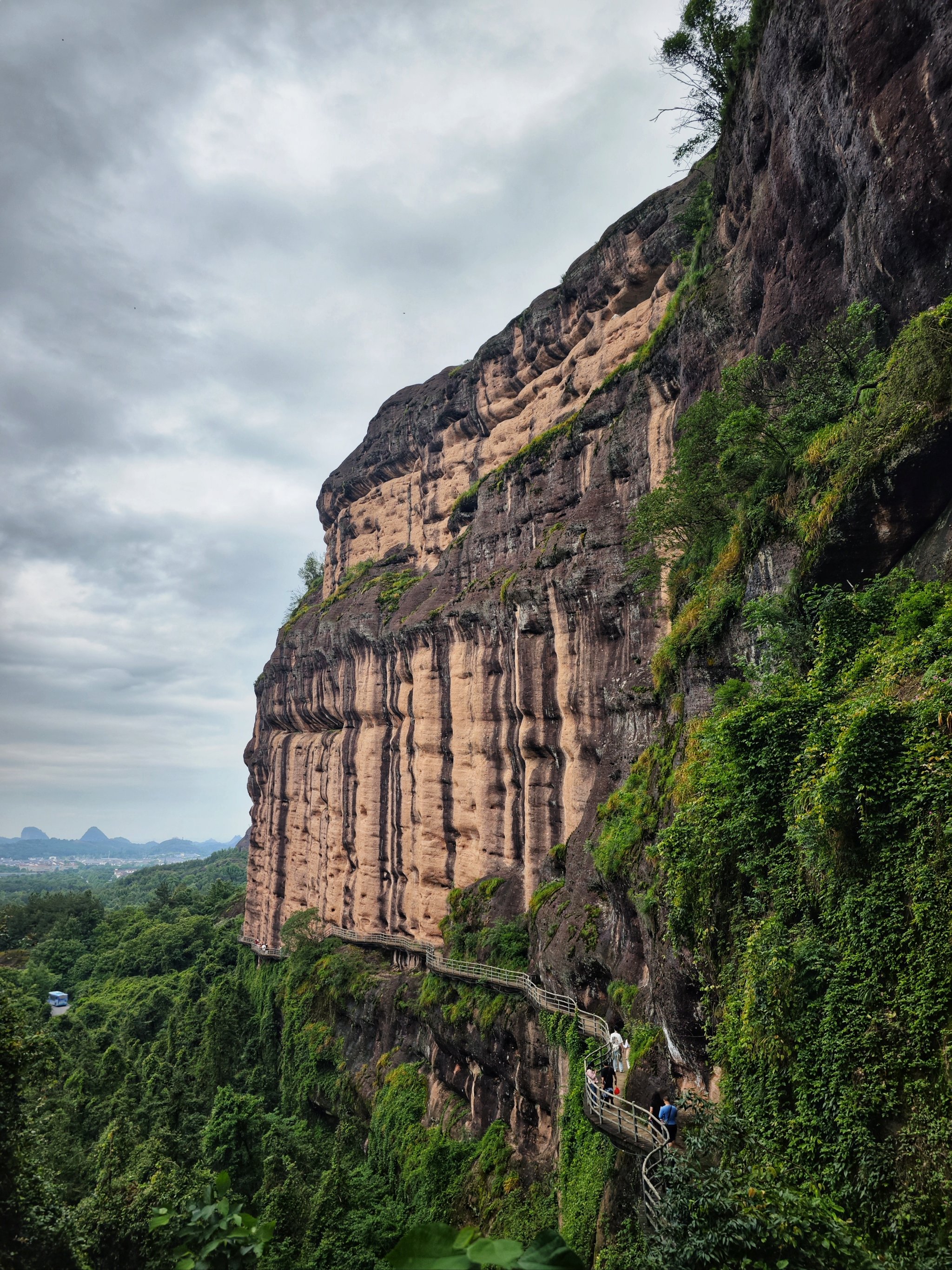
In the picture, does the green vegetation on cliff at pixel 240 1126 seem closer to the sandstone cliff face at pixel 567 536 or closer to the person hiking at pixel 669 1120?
the sandstone cliff face at pixel 567 536

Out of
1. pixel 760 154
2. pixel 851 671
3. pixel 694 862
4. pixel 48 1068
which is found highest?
pixel 760 154

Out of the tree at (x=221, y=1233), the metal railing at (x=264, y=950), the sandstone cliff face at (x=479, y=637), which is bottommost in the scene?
the metal railing at (x=264, y=950)

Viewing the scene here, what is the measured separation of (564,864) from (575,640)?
7340mm

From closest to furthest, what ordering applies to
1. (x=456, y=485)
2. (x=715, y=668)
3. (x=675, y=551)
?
(x=715, y=668), (x=675, y=551), (x=456, y=485)

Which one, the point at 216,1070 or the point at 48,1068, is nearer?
the point at 48,1068

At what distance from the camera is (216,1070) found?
33.1 metres

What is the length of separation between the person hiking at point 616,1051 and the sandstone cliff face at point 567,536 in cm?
89

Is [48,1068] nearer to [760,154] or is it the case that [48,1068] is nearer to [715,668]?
[715,668]

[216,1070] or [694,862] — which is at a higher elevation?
[694,862]

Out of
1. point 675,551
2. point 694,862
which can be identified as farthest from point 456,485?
point 694,862

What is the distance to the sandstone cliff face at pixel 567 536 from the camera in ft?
38.8

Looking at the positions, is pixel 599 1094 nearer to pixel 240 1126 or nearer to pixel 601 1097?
pixel 601 1097

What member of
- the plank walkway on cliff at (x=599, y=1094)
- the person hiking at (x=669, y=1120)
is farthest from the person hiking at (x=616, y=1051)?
the person hiking at (x=669, y=1120)

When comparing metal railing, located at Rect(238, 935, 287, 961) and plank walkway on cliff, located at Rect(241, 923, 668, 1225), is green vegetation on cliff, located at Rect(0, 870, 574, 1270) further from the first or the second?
plank walkway on cliff, located at Rect(241, 923, 668, 1225)
